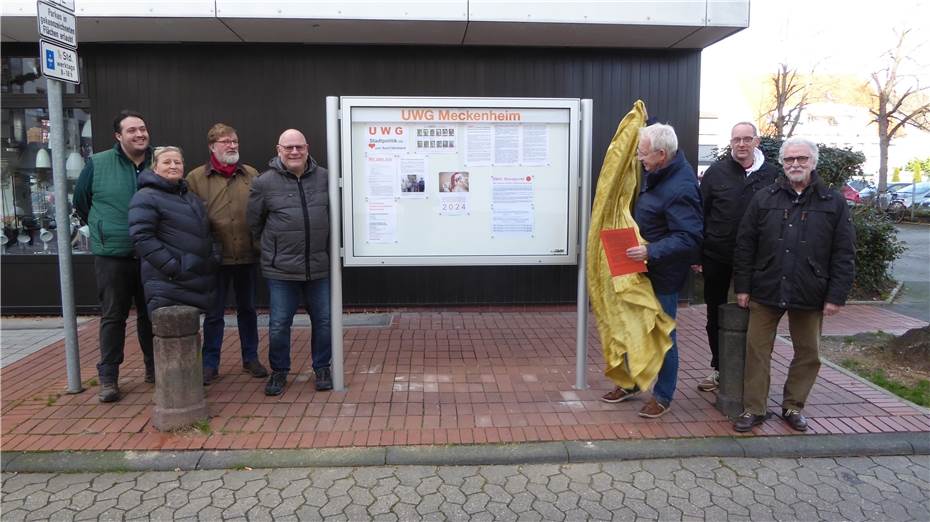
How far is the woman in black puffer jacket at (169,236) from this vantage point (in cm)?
392

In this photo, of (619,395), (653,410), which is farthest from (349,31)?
(653,410)

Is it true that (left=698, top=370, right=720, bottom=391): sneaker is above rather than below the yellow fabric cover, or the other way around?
below

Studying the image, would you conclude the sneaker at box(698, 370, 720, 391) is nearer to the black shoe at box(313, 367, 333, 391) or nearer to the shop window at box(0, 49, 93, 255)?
the black shoe at box(313, 367, 333, 391)

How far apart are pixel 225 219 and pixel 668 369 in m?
3.26

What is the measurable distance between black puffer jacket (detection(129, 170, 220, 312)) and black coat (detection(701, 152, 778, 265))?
347 centimetres

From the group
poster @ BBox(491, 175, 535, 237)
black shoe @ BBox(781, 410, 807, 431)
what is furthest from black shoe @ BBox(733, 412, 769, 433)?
poster @ BBox(491, 175, 535, 237)

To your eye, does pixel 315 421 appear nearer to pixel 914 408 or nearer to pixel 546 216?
pixel 546 216

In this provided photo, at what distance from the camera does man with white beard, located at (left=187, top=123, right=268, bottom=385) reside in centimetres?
447

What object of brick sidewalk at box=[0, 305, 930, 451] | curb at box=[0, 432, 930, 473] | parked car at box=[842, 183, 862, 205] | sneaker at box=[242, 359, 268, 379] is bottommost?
curb at box=[0, 432, 930, 473]

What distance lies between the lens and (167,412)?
3.85m

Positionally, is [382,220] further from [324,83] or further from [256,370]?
[324,83]

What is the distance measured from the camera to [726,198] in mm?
4207

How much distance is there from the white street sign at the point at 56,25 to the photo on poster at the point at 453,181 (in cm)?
273

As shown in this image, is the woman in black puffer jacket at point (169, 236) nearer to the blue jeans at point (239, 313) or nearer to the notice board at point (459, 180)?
the blue jeans at point (239, 313)
